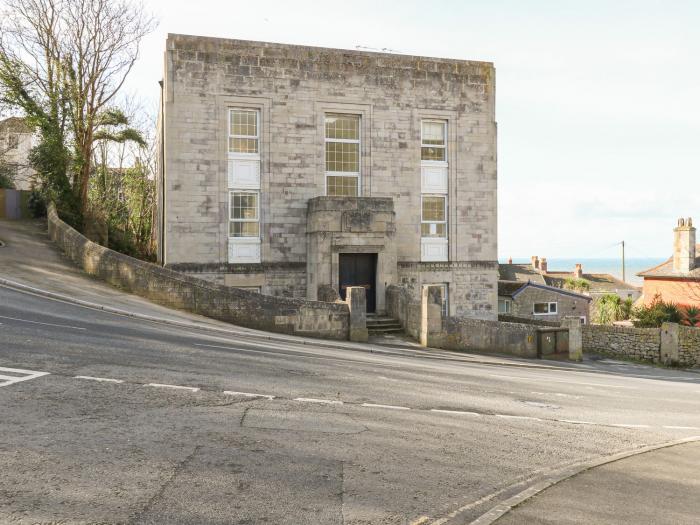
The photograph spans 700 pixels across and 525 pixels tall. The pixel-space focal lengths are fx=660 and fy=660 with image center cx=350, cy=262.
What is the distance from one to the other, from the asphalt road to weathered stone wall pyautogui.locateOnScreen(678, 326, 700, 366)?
11.9m

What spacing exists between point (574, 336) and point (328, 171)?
1133cm

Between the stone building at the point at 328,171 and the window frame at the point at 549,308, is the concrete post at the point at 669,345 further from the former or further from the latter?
the window frame at the point at 549,308

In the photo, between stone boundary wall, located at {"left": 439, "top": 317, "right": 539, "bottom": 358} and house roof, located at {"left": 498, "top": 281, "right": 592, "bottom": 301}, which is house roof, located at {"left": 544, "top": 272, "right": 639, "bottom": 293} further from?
stone boundary wall, located at {"left": 439, "top": 317, "right": 539, "bottom": 358}

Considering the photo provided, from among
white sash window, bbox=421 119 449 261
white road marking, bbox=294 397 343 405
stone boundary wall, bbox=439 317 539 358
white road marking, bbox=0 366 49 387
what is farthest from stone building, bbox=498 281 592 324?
white road marking, bbox=0 366 49 387

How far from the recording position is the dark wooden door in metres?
25.5

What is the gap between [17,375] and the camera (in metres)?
10.6

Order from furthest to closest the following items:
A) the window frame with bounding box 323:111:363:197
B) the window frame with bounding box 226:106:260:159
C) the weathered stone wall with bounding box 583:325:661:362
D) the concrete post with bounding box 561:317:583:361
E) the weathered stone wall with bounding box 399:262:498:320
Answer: the weathered stone wall with bounding box 399:262:498:320 → the weathered stone wall with bounding box 583:325:661:362 → the window frame with bounding box 323:111:363:197 → the window frame with bounding box 226:106:260:159 → the concrete post with bounding box 561:317:583:361

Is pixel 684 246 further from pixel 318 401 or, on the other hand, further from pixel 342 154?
pixel 318 401

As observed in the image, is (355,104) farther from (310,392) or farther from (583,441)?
(583,441)

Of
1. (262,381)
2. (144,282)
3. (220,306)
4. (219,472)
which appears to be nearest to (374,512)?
(219,472)

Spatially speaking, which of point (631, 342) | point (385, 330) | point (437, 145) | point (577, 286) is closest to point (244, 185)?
point (385, 330)

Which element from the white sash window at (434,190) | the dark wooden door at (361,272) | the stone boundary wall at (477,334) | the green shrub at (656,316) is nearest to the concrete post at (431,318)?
the stone boundary wall at (477,334)

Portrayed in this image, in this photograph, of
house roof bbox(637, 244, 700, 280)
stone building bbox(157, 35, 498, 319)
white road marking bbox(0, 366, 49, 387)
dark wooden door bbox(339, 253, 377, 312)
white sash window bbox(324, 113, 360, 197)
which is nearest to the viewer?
white road marking bbox(0, 366, 49, 387)

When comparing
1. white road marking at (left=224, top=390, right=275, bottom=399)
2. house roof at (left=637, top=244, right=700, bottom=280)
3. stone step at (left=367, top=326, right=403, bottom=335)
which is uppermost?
house roof at (left=637, top=244, right=700, bottom=280)
